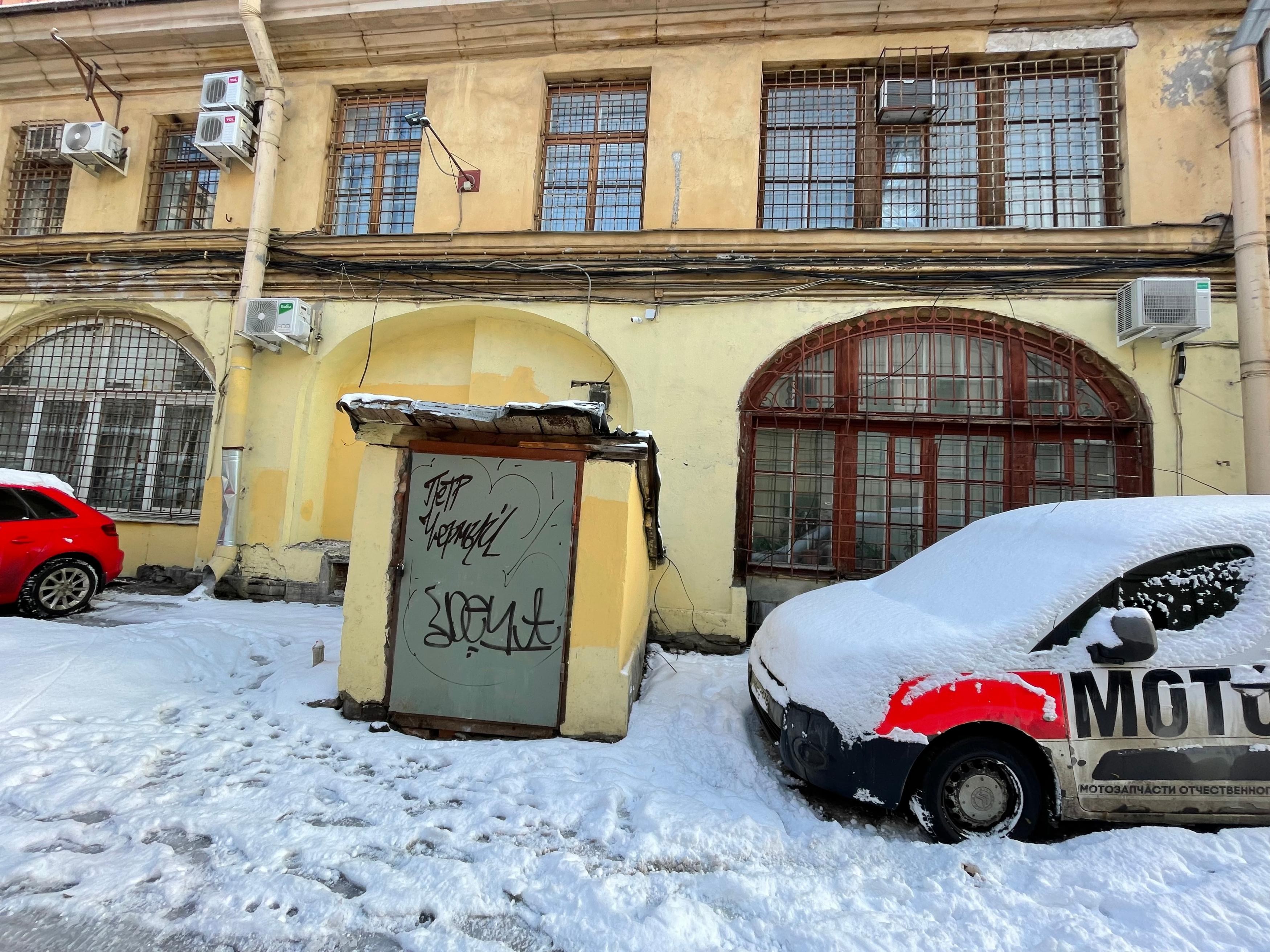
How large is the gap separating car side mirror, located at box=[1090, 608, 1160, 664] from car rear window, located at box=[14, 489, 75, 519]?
9272 mm

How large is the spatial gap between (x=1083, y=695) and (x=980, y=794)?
Result: 68 cm

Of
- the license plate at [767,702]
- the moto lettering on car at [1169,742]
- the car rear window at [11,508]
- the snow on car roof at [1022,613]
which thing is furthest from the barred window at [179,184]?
the moto lettering on car at [1169,742]

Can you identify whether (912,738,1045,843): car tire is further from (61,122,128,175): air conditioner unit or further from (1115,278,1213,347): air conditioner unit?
(61,122,128,175): air conditioner unit

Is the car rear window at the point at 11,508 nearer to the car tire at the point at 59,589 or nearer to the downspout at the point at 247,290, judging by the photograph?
the car tire at the point at 59,589

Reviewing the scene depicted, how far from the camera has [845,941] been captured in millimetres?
2273

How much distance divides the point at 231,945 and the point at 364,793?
1.12 meters

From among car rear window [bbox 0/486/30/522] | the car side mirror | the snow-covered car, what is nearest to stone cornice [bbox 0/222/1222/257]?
car rear window [bbox 0/486/30/522]

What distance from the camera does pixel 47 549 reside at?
675 centimetres

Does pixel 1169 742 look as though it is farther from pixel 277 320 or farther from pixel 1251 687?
pixel 277 320

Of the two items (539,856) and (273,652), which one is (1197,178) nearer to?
(539,856)

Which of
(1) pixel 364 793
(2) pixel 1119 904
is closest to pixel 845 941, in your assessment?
(2) pixel 1119 904

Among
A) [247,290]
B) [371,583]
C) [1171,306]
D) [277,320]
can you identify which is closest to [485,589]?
[371,583]

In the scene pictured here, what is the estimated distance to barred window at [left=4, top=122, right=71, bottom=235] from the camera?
9859 mm

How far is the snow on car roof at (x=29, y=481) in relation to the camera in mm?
6688
